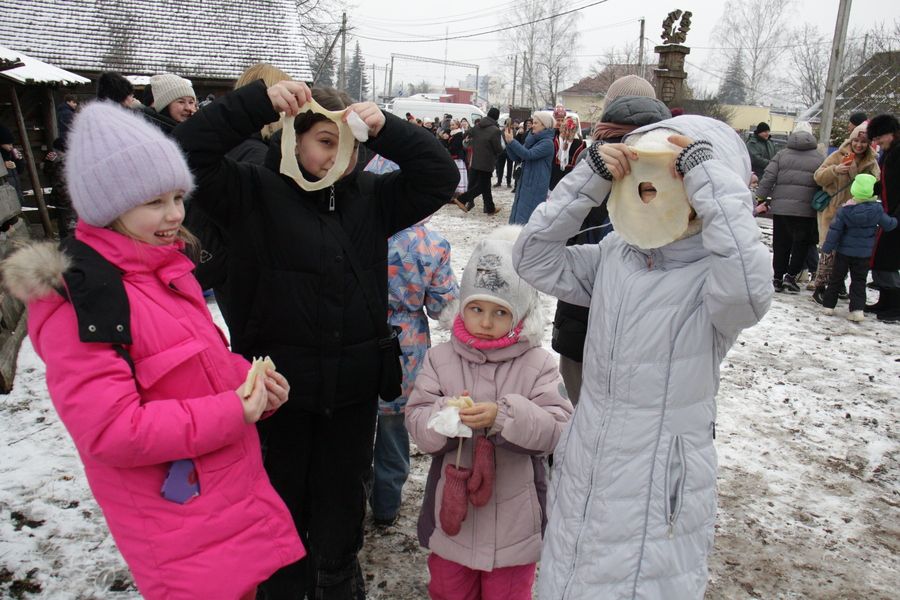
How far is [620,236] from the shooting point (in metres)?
1.94

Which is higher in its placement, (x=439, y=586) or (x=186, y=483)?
(x=186, y=483)


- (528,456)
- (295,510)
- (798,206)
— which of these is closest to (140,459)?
(295,510)

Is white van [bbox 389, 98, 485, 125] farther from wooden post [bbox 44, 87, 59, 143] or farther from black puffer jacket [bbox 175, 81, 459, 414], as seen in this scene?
black puffer jacket [bbox 175, 81, 459, 414]

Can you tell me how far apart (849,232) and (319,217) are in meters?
6.55

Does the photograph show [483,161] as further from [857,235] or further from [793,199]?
[857,235]

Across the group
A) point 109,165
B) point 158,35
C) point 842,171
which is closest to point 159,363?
point 109,165

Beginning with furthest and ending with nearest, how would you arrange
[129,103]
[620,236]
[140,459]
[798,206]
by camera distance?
[798,206] < [129,103] < [620,236] < [140,459]

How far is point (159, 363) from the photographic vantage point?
5.24 ft

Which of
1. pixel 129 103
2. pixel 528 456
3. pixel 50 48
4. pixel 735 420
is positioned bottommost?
pixel 735 420

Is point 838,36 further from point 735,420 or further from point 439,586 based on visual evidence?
point 439,586

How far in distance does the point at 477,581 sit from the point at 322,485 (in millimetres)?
681

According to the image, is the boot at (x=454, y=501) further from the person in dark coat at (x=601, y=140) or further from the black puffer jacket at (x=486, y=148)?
the black puffer jacket at (x=486, y=148)

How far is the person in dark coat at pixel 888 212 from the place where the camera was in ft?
21.8

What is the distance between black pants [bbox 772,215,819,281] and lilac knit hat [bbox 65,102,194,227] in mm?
7520
